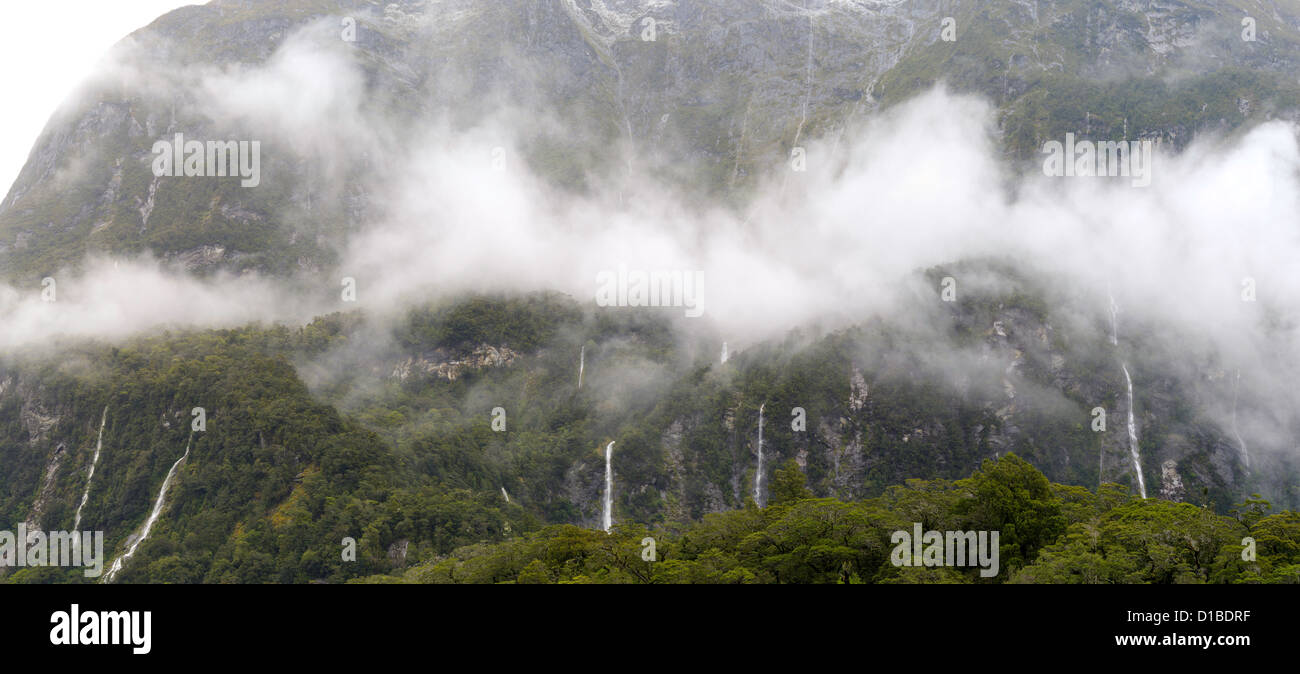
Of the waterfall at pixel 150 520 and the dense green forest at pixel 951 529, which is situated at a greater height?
the dense green forest at pixel 951 529

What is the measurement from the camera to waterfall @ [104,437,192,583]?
153875 millimetres

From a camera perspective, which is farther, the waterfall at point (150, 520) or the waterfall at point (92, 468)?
the waterfall at point (92, 468)

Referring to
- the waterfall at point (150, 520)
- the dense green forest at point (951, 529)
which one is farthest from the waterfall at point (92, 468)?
the dense green forest at point (951, 529)

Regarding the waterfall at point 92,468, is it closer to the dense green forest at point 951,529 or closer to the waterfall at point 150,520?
the waterfall at point 150,520

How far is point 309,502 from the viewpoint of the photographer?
160 meters

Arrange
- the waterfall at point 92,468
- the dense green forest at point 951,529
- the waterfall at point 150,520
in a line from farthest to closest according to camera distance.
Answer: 1. the waterfall at point 92,468
2. the waterfall at point 150,520
3. the dense green forest at point 951,529

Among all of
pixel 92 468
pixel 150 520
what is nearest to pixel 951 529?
pixel 150 520

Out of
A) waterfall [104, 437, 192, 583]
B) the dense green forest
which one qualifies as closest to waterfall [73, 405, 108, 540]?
waterfall [104, 437, 192, 583]

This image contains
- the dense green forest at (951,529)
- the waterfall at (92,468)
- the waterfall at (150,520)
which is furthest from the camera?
the waterfall at (92,468)

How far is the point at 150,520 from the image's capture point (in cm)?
17238

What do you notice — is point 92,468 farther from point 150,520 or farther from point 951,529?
point 951,529

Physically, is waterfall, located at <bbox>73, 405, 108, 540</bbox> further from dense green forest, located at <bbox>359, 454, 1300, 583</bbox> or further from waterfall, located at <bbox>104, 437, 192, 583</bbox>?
dense green forest, located at <bbox>359, 454, 1300, 583</bbox>

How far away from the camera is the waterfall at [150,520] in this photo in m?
154
